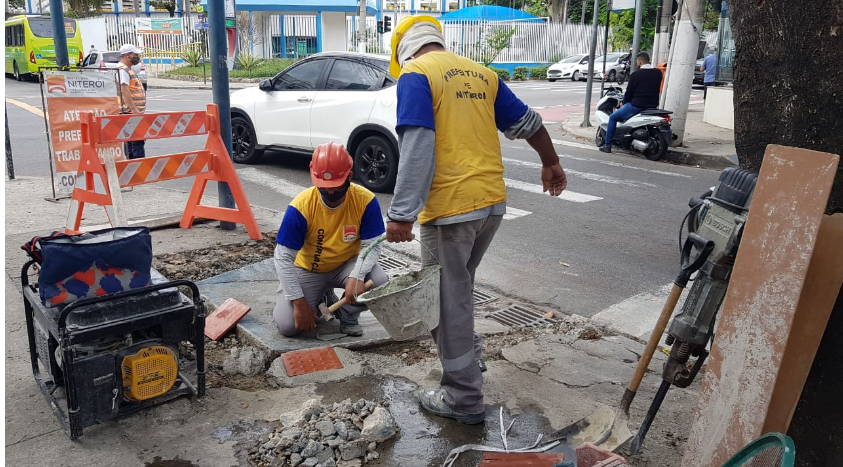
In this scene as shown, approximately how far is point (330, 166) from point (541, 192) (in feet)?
18.4

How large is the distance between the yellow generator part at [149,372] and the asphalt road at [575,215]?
2936 millimetres

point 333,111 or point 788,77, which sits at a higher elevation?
point 788,77

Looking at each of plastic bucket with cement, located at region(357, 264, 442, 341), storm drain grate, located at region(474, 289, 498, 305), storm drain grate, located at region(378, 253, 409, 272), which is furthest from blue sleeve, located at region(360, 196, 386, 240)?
storm drain grate, located at region(378, 253, 409, 272)

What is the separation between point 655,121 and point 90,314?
10.3 metres

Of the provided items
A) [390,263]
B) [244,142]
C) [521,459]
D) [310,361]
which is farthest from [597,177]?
[521,459]

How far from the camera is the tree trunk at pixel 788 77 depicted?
2562mm

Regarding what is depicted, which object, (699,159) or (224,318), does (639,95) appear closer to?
(699,159)

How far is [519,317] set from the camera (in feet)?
16.9

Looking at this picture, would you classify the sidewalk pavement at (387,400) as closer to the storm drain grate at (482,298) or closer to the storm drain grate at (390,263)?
the storm drain grate at (482,298)

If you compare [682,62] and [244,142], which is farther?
[682,62]

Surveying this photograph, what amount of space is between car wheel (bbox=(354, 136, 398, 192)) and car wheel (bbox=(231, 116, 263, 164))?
7.11ft

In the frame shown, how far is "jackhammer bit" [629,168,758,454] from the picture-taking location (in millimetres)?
2682

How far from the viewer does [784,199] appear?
2424 mm

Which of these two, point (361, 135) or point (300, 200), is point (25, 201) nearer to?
point (361, 135)
